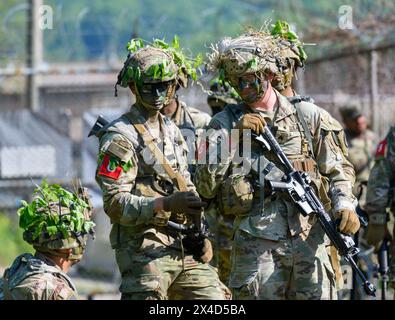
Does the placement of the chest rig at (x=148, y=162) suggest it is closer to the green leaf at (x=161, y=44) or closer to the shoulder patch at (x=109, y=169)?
the shoulder patch at (x=109, y=169)

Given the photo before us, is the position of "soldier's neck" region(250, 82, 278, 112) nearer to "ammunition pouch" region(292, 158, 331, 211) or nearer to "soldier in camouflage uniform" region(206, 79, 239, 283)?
"ammunition pouch" region(292, 158, 331, 211)

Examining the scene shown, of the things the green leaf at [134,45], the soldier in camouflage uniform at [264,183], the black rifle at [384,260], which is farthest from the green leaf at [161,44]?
the black rifle at [384,260]

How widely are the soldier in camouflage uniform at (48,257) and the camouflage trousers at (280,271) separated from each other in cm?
104

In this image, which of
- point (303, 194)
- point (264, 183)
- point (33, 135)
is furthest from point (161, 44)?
point (33, 135)

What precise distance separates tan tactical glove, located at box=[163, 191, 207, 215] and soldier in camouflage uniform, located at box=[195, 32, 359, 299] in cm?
25

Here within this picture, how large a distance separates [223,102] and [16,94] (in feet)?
62.4

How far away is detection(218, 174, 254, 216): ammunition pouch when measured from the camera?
9.06 meters

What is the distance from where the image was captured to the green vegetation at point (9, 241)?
60.4ft

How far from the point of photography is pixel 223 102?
11.9m

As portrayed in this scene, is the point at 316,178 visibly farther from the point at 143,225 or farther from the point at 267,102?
the point at 143,225

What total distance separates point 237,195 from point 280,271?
53cm

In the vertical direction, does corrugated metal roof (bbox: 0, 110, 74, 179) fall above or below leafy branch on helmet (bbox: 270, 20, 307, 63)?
below

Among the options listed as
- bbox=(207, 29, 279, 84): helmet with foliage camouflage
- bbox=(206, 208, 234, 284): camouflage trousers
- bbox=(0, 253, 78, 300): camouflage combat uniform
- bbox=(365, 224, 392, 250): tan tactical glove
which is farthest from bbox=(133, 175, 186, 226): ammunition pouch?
bbox=(365, 224, 392, 250): tan tactical glove
